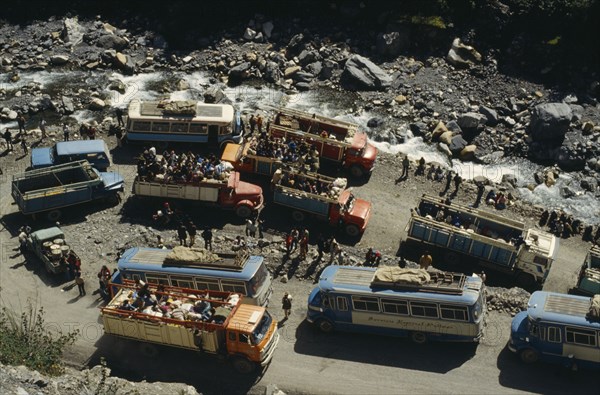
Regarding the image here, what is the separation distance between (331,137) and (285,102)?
8.95 m

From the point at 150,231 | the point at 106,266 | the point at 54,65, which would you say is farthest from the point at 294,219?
the point at 54,65

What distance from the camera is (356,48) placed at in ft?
190

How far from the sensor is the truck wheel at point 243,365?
1211 inches

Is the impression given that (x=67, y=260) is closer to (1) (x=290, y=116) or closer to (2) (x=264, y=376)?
(2) (x=264, y=376)

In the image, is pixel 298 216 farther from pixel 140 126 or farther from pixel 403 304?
pixel 140 126

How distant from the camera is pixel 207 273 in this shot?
32.9 m

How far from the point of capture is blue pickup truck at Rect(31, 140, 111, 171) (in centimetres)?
4216

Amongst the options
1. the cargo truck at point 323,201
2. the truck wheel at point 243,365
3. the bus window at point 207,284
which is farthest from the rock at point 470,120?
the truck wheel at point 243,365

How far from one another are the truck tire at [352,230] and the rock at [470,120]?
595 inches

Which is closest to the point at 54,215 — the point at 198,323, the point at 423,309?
the point at 198,323

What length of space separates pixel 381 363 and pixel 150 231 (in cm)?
1453

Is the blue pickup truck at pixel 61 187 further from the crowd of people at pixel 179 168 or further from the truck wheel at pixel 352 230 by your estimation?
the truck wheel at pixel 352 230

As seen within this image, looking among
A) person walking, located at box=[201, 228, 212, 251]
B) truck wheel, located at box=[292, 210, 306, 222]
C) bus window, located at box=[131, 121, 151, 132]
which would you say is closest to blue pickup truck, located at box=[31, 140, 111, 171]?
bus window, located at box=[131, 121, 151, 132]

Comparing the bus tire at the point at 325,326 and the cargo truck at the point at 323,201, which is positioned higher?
the cargo truck at the point at 323,201
